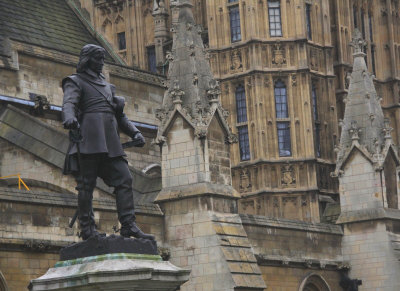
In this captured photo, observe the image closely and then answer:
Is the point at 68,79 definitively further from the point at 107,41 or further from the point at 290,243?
the point at 107,41

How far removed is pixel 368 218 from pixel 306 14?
1163 centimetres

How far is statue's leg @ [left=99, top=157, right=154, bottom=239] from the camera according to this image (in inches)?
580

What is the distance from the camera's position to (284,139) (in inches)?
1574

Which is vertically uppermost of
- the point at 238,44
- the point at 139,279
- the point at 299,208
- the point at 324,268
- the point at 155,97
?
the point at 238,44

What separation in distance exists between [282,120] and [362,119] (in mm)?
8251

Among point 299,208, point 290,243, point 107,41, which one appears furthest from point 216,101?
point 107,41

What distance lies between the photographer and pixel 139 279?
1394 centimetres

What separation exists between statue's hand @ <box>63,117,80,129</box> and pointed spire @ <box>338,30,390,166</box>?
18.1m

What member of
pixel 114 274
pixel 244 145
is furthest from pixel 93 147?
pixel 244 145

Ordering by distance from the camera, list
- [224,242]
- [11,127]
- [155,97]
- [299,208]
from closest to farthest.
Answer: [224,242]
[11,127]
[155,97]
[299,208]

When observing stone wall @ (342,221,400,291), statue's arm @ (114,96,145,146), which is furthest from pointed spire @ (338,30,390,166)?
statue's arm @ (114,96,145,146)

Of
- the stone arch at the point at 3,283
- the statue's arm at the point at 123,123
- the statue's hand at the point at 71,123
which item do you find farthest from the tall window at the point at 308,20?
the statue's hand at the point at 71,123

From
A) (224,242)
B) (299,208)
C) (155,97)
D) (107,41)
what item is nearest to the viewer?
(224,242)

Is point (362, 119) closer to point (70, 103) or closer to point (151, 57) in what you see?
point (151, 57)
